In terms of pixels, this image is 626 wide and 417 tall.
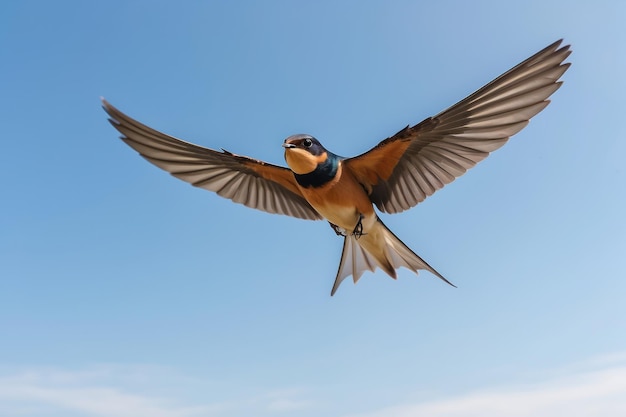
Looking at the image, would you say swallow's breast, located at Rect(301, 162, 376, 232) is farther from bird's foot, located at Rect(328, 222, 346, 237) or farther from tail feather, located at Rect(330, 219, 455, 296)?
tail feather, located at Rect(330, 219, 455, 296)

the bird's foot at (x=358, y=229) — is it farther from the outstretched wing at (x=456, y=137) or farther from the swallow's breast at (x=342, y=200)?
the outstretched wing at (x=456, y=137)

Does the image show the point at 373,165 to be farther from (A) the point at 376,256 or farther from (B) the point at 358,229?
(A) the point at 376,256

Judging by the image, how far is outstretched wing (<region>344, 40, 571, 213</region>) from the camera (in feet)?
10.6

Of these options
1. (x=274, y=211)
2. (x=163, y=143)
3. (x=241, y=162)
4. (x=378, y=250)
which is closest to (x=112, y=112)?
(x=163, y=143)

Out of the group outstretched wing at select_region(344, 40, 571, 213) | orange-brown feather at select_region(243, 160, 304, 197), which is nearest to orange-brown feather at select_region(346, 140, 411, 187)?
outstretched wing at select_region(344, 40, 571, 213)

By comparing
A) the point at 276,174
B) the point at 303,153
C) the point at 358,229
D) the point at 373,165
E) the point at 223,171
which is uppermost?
the point at 223,171

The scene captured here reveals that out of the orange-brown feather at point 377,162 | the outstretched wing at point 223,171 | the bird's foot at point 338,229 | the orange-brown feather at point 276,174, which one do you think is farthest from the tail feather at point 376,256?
the orange-brown feather at point 276,174

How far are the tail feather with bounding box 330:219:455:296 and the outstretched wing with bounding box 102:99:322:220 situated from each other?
50 centimetres

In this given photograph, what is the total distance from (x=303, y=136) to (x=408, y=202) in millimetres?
1182

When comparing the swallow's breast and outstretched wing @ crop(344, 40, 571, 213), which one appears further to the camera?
the swallow's breast

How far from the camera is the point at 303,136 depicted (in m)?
3.64

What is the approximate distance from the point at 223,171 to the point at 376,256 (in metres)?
1.64

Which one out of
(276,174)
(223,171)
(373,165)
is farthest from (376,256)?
(223,171)

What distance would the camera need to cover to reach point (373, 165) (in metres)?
4.13
